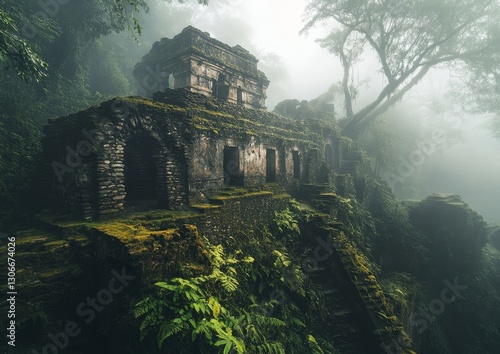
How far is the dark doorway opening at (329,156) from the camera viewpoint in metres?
21.0

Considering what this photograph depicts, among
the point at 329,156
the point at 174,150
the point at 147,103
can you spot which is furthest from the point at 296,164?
the point at 147,103

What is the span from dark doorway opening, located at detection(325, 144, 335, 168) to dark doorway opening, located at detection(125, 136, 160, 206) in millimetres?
15004

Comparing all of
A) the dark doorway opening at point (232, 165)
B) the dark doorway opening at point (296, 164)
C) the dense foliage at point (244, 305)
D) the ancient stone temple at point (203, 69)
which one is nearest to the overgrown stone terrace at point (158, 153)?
the dark doorway opening at point (232, 165)

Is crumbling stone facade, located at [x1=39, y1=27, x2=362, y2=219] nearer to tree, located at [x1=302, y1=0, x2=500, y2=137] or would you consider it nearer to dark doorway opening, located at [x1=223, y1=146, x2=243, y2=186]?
dark doorway opening, located at [x1=223, y1=146, x2=243, y2=186]

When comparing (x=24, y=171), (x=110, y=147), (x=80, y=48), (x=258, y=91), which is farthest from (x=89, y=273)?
(x=80, y=48)

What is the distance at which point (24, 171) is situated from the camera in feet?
32.4

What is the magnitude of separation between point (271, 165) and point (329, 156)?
9.67 metres

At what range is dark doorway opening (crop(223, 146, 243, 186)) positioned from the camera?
11.0 metres

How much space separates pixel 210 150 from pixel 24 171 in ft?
23.6

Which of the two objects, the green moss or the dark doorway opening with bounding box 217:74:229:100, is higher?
the dark doorway opening with bounding box 217:74:229:100

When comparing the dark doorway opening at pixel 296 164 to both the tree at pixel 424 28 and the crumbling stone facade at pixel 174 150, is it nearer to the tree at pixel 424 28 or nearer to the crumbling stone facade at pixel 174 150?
the crumbling stone facade at pixel 174 150

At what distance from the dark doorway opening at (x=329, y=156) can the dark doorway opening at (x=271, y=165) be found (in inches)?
353

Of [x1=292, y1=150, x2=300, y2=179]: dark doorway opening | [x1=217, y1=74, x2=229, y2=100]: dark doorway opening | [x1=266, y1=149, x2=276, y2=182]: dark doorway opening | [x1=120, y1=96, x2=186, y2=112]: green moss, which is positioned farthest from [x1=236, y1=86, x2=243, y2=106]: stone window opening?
[x1=120, y1=96, x2=186, y2=112]: green moss

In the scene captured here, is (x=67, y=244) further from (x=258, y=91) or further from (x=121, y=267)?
(x=258, y=91)
